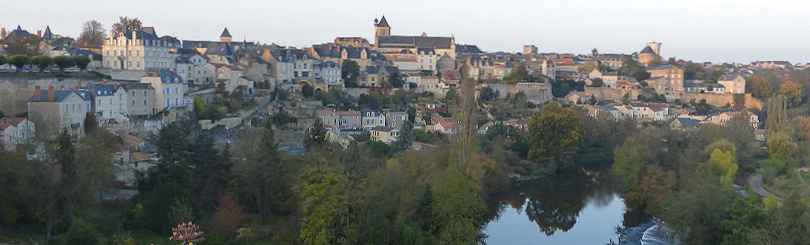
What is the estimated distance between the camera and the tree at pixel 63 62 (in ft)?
77.1

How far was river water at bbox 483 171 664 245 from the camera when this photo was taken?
17.5m

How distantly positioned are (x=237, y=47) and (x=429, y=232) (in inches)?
1030

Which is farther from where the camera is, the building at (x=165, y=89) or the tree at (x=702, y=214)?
the building at (x=165, y=89)

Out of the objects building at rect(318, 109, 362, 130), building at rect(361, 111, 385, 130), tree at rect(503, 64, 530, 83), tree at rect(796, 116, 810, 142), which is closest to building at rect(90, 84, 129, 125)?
building at rect(318, 109, 362, 130)

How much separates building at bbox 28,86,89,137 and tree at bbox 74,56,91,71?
15.8 ft

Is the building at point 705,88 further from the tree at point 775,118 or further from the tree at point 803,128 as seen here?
the tree at point 775,118

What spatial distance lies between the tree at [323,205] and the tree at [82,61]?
14261 millimetres

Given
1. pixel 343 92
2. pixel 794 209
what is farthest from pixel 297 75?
pixel 794 209

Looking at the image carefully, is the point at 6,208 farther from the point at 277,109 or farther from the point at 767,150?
the point at 767,150

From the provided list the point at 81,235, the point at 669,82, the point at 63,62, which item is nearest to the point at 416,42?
the point at 669,82

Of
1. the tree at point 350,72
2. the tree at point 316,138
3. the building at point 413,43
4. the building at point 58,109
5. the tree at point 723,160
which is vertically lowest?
the tree at point 723,160

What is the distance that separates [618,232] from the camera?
17641 mm

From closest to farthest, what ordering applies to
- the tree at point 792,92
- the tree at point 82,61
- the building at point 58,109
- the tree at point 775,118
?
the building at point 58,109 < the tree at point 82,61 < the tree at point 775,118 < the tree at point 792,92

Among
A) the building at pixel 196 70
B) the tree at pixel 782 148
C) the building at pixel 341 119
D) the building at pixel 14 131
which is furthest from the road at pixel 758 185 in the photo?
the building at pixel 14 131
